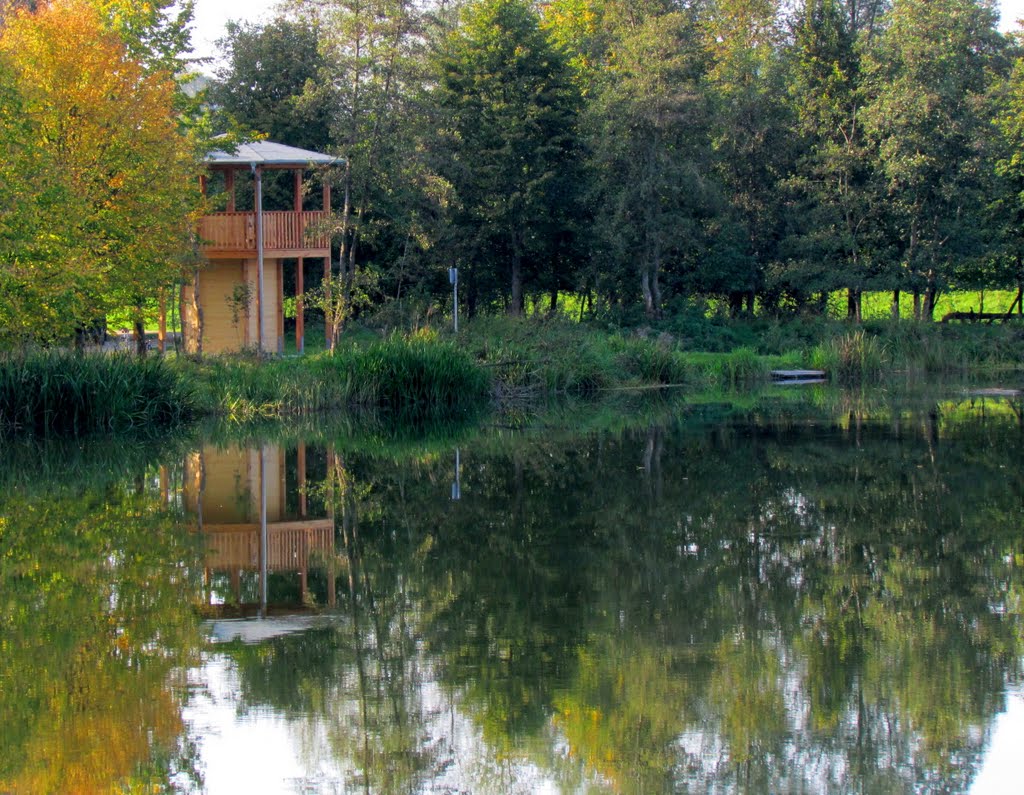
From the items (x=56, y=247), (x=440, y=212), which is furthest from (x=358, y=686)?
(x=440, y=212)

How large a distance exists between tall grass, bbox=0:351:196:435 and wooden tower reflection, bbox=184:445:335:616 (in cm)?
429

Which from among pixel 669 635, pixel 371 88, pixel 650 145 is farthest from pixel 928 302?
pixel 669 635

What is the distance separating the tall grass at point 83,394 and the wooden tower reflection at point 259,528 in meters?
4.29

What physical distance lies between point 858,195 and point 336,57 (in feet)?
53.2

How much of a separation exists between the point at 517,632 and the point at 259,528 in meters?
4.50

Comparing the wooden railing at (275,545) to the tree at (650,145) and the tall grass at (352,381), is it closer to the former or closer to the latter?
the tall grass at (352,381)

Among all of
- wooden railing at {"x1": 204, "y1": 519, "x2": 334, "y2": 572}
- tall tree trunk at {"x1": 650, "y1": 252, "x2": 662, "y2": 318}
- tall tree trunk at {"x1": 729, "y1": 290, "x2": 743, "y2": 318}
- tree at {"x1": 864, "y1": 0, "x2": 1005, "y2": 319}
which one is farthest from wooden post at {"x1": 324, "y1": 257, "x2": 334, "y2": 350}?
wooden railing at {"x1": 204, "y1": 519, "x2": 334, "y2": 572}

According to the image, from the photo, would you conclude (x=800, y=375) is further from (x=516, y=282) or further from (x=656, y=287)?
(x=516, y=282)

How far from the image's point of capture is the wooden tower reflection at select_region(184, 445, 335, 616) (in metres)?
8.45

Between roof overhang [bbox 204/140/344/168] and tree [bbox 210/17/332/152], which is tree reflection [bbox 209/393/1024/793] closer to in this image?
roof overhang [bbox 204/140/344/168]

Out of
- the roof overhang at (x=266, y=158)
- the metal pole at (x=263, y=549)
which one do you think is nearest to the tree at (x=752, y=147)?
the roof overhang at (x=266, y=158)

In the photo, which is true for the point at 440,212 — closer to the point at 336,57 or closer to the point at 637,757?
the point at 336,57

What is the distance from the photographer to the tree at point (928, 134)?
3625 centimetres

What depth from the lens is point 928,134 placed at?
36.5 metres
